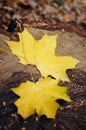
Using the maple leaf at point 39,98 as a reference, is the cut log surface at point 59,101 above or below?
below

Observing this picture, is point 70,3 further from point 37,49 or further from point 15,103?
point 15,103

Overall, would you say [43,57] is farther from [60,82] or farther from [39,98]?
[39,98]

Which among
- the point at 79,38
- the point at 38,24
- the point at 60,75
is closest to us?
the point at 60,75

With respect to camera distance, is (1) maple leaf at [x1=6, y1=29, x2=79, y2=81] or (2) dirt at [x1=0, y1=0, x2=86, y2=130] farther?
(1) maple leaf at [x1=6, y1=29, x2=79, y2=81]

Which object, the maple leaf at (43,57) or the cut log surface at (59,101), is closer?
the cut log surface at (59,101)

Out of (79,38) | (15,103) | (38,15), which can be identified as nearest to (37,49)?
(15,103)

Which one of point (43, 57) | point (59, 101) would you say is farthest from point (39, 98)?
point (43, 57)
